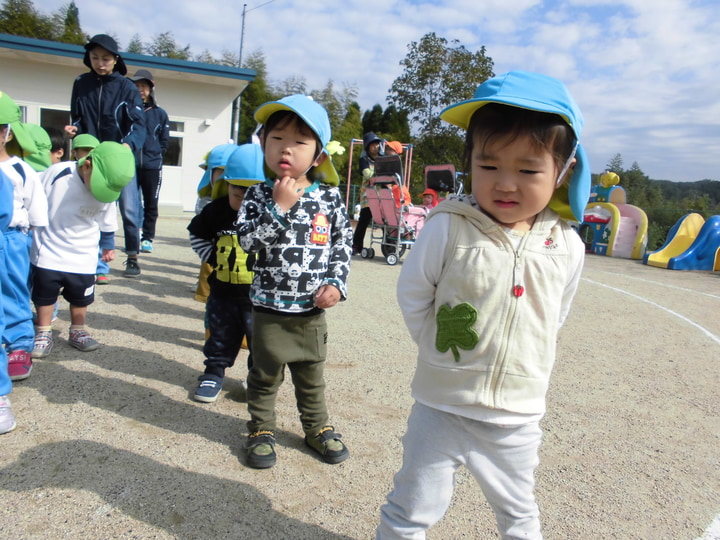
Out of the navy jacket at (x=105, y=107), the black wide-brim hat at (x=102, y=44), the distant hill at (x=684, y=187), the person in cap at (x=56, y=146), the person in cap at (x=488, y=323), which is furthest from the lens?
the distant hill at (x=684, y=187)

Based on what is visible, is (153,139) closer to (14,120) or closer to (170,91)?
(14,120)

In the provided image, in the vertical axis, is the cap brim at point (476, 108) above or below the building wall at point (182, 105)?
below

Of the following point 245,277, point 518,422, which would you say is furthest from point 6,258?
point 518,422

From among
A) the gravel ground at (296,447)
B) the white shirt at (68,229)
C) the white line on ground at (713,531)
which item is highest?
the white shirt at (68,229)

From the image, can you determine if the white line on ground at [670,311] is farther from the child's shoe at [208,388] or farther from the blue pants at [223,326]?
the child's shoe at [208,388]

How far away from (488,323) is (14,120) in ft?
8.84

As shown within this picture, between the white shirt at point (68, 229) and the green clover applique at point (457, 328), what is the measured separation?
107 inches

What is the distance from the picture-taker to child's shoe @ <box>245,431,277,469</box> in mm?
2258

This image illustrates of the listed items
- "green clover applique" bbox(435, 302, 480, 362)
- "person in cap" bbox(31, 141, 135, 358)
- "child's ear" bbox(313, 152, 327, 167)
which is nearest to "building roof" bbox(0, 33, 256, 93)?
"person in cap" bbox(31, 141, 135, 358)

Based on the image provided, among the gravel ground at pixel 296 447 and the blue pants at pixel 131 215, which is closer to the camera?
the gravel ground at pixel 296 447

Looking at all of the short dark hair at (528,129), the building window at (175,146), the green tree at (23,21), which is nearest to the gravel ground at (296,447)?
the short dark hair at (528,129)

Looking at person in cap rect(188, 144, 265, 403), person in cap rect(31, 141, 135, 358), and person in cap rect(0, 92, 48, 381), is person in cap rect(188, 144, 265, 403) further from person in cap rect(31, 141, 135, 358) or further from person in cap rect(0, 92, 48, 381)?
person in cap rect(0, 92, 48, 381)

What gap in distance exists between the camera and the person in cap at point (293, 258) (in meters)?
2.18

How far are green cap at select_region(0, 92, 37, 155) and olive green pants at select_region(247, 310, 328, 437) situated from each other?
1657mm
